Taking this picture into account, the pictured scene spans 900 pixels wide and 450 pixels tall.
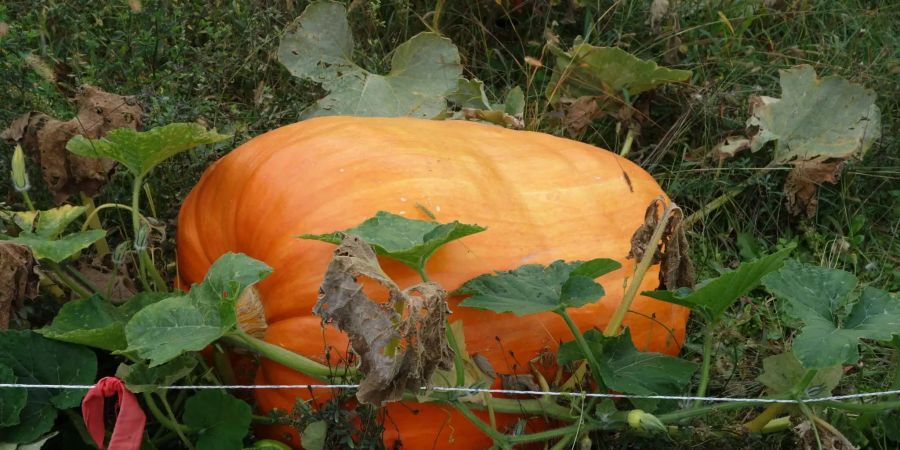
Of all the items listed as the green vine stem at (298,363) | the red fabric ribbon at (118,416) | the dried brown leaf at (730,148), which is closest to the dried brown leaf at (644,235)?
the green vine stem at (298,363)

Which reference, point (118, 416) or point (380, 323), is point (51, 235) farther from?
point (380, 323)

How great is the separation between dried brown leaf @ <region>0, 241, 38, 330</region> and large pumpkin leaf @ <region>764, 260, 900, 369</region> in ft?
4.41

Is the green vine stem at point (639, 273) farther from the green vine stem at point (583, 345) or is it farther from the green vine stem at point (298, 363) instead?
→ the green vine stem at point (298, 363)

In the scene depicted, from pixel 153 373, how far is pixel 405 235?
536 mm

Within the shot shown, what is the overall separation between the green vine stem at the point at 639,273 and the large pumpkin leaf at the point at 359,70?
3.40 feet

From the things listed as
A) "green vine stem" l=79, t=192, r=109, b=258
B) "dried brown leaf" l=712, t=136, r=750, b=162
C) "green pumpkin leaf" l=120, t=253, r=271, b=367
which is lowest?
"dried brown leaf" l=712, t=136, r=750, b=162

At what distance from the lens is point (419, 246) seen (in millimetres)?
1782

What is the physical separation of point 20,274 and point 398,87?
1354 millimetres

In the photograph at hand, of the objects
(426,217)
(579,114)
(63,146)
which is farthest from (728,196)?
(63,146)

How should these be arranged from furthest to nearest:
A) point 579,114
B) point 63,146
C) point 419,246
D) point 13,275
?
point 579,114, point 63,146, point 13,275, point 419,246

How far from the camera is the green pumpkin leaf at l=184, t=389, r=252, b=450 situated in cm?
195

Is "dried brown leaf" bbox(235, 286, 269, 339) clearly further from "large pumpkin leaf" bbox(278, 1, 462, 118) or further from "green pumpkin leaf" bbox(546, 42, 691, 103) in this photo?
"green pumpkin leaf" bbox(546, 42, 691, 103)

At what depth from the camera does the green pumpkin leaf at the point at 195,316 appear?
173cm

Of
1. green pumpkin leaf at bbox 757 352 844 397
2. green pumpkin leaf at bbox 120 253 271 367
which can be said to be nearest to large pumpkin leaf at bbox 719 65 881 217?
green pumpkin leaf at bbox 757 352 844 397
